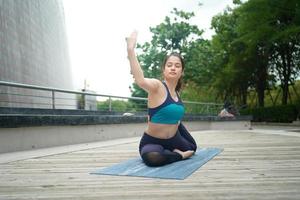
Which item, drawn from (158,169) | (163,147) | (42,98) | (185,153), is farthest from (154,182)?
(42,98)

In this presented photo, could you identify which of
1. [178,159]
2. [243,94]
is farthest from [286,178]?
[243,94]

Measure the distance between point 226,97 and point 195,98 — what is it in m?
4.93

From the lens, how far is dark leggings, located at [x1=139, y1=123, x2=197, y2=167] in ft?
13.2

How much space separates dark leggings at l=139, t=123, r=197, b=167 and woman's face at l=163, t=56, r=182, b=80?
0.82m

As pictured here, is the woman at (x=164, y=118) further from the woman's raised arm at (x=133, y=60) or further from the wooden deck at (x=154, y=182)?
the wooden deck at (x=154, y=182)

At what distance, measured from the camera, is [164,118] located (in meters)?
4.45

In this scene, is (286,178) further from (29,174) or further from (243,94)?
(243,94)

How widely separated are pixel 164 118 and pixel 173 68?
0.70 meters

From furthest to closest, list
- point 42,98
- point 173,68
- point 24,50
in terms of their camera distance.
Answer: point 42,98 → point 24,50 → point 173,68

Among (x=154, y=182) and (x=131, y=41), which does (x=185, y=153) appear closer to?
(x=154, y=182)

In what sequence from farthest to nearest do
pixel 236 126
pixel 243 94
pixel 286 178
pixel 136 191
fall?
pixel 243 94 → pixel 236 126 → pixel 286 178 → pixel 136 191

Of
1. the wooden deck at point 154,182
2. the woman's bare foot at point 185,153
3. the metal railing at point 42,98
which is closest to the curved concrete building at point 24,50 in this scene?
the metal railing at point 42,98

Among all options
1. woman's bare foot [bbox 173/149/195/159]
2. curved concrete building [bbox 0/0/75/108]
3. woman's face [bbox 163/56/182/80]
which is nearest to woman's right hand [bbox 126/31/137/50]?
woman's face [bbox 163/56/182/80]

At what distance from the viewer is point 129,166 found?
4035 mm
